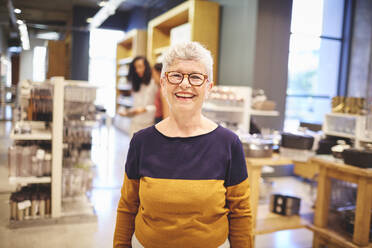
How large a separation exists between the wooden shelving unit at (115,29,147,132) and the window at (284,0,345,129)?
14.8ft

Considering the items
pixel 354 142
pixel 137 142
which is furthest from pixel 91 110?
pixel 354 142

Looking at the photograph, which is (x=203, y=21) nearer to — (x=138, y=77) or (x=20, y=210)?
(x=138, y=77)

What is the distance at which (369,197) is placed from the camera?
8.38ft

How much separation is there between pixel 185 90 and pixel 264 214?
2.23 meters

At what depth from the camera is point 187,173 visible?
132 cm

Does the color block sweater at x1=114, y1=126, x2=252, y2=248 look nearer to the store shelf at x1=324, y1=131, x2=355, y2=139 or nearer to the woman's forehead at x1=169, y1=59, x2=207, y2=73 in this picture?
the woman's forehead at x1=169, y1=59, x2=207, y2=73

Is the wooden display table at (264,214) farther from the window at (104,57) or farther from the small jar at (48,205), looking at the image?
the window at (104,57)

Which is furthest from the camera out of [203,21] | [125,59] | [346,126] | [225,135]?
[125,59]

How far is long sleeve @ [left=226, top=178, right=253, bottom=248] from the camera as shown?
141cm

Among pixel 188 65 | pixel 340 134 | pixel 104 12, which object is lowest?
pixel 340 134

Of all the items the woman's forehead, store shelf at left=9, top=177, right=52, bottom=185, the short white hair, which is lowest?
store shelf at left=9, top=177, right=52, bottom=185

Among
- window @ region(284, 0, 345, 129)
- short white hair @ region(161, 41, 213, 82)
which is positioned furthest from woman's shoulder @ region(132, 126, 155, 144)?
window @ region(284, 0, 345, 129)

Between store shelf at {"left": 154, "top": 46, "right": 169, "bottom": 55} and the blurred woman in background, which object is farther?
store shelf at {"left": 154, "top": 46, "right": 169, "bottom": 55}

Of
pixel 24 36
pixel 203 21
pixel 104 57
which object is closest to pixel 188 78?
pixel 203 21
